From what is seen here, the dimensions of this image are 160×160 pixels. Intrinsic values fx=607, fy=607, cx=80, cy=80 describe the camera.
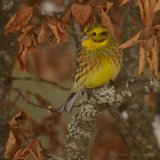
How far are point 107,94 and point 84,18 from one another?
0.38 meters

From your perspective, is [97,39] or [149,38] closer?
[149,38]

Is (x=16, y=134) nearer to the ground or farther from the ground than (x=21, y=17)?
nearer to the ground

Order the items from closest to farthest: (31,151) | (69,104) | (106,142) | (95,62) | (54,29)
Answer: (31,151) → (54,29) → (69,104) → (95,62) → (106,142)

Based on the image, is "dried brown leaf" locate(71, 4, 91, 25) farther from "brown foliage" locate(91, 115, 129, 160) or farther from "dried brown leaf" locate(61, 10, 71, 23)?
"brown foliage" locate(91, 115, 129, 160)

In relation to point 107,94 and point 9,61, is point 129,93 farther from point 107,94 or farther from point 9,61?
point 9,61

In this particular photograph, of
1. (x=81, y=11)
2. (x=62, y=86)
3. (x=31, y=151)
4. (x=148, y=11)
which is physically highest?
(x=148, y=11)

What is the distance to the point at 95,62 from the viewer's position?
3816mm

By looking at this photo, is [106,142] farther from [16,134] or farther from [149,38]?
[149,38]

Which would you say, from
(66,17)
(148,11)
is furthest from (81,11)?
(148,11)

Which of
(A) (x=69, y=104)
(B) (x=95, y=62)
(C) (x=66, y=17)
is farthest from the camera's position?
(B) (x=95, y=62)

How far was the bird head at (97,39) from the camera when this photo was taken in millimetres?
3674

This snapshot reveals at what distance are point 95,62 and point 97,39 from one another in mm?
159


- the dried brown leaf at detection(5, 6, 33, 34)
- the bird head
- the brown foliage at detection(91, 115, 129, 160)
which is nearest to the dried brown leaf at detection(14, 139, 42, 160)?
the dried brown leaf at detection(5, 6, 33, 34)

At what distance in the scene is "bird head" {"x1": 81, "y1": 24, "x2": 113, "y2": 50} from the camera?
3.67m
